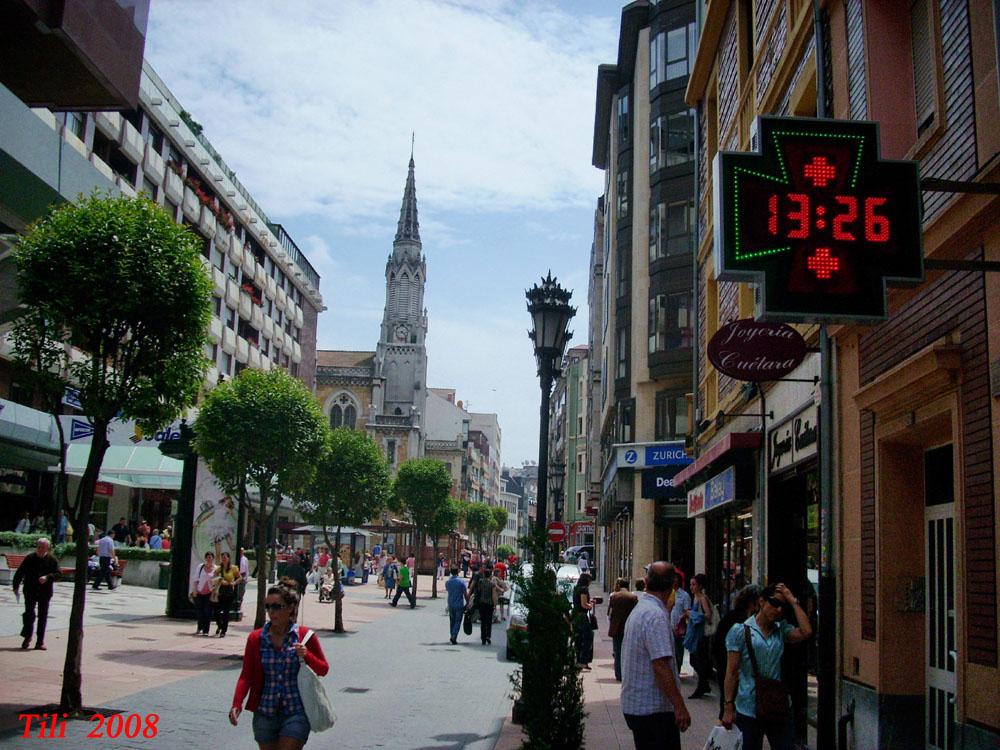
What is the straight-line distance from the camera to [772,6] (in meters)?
14.7

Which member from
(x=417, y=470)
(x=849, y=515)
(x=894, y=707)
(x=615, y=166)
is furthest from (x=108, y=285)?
(x=417, y=470)

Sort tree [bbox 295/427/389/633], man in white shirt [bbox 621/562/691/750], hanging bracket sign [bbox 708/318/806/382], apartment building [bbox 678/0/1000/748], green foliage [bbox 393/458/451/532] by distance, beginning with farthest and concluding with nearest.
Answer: green foliage [bbox 393/458/451/532] < tree [bbox 295/427/389/633] < hanging bracket sign [bbox 708/318/806/382] < apartment building [bbox 678/0/1000/748] < man in white shirt [bbox 621/562/691/750]

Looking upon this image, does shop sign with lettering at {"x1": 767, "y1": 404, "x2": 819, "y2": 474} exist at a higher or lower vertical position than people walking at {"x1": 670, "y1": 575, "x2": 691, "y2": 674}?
higher

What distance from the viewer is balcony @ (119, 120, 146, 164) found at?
3784cm

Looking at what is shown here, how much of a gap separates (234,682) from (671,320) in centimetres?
2224

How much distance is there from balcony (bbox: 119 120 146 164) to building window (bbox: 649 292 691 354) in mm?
20840

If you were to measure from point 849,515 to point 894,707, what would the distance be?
6.48ft

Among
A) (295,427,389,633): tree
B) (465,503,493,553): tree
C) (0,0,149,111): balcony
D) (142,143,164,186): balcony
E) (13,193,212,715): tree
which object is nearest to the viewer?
(13,193,212,715): tree

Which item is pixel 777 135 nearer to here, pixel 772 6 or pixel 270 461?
pixel 772 6

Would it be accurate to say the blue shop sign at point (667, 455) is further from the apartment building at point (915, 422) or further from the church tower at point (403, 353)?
the church tower at point (403, 353)

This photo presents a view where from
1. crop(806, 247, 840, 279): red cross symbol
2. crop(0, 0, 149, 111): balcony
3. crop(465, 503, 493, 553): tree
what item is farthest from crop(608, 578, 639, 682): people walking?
crop(465, 503, 493, 553): tree

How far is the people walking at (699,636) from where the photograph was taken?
46.8ft

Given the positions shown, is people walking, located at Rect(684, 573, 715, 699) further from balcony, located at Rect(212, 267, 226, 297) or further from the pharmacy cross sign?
balcony, located at Rect(212, 267, 226, 297)

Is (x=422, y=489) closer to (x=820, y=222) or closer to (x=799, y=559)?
(x=799, y=559)
